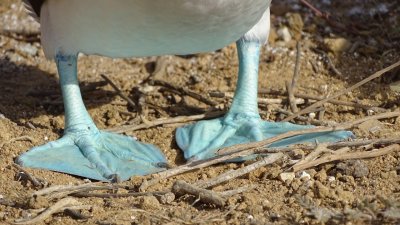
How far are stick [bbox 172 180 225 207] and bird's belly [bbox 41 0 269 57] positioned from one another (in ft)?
2.01

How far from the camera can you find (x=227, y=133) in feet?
12.3

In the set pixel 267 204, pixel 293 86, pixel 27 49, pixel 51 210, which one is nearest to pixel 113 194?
pixel 51 210

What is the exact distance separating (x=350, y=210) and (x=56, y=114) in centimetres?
191

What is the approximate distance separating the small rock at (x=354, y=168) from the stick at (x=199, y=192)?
0.50 metres

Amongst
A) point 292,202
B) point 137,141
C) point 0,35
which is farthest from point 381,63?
point 0,35

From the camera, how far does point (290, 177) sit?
307 centimetres

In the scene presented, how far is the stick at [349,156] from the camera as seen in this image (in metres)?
3.11

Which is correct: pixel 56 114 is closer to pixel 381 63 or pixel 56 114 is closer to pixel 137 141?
pixel 137 141

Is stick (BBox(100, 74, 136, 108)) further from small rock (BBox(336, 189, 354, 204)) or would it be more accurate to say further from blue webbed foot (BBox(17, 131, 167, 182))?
small rock (BBox(336, 189, 354, 204))

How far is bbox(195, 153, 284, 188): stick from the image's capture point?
3.03 m

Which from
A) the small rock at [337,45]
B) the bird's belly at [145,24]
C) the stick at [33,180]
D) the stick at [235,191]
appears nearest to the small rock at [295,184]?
the stick at [235,191]

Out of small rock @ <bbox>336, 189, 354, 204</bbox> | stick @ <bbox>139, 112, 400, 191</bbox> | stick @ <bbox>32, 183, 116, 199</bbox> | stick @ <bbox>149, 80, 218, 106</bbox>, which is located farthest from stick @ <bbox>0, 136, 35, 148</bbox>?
small rock @ <bbox>336, 189, 354, 204</bbox>

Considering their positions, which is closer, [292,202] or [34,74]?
[292,202]

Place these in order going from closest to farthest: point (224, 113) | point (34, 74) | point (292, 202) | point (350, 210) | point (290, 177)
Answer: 1. point (350, 210)
2. point (292, 202)
3. point (290, 177)
4. point (224, 113)
5. point (34, 74)
